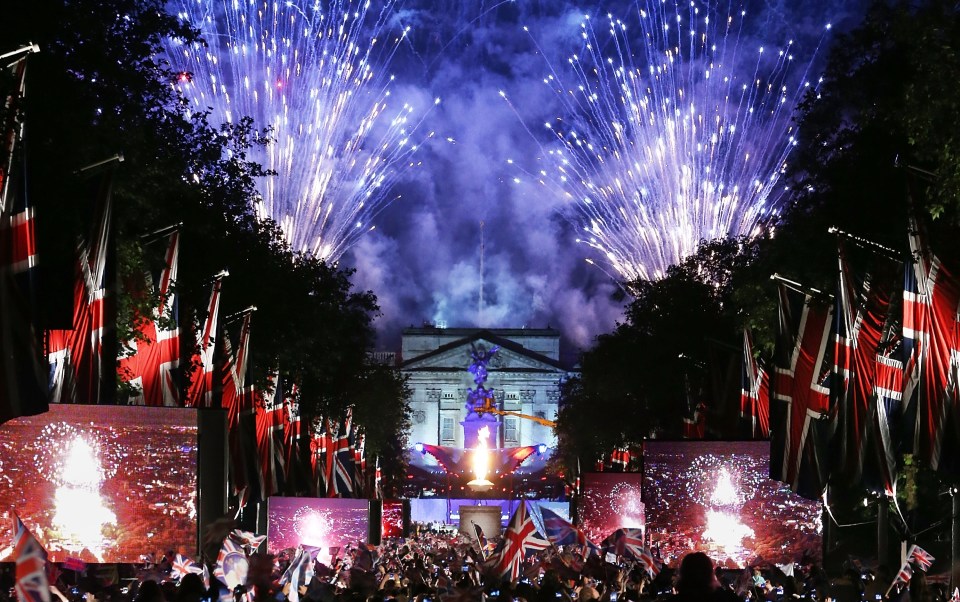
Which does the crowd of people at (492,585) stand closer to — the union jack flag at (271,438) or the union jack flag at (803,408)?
the union jack flag at (803,408)

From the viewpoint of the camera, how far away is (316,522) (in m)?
36.9

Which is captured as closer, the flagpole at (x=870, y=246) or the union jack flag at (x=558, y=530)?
the union jack flag at (x=558, y=530)

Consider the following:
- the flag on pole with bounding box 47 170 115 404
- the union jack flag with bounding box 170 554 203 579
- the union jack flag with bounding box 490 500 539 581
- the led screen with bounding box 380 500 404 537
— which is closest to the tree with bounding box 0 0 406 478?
the flag on pole with bounding box 47 170 115 404

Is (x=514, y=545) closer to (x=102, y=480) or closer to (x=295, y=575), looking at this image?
(x=295, y=575)

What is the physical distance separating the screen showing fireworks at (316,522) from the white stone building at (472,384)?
129102 mm

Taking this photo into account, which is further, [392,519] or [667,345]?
[392,519]

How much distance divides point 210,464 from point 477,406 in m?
143

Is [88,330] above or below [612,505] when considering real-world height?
above

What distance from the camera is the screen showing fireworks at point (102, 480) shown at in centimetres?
1702

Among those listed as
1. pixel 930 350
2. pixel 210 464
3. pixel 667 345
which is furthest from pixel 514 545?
pixel 667 345

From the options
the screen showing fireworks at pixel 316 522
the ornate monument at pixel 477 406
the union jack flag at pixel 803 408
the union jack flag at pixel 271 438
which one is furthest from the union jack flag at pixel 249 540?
the ornate monument at pixel 477 406

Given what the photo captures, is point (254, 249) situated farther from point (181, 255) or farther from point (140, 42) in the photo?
point (140, 42)

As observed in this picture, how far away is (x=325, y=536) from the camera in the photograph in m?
37.3

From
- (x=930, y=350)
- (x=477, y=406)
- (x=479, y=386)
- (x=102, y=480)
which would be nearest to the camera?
(x=102, y=480)
